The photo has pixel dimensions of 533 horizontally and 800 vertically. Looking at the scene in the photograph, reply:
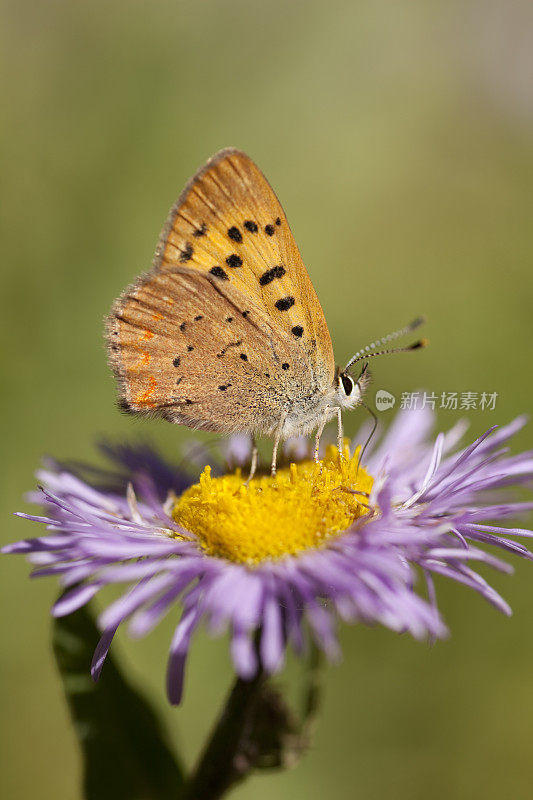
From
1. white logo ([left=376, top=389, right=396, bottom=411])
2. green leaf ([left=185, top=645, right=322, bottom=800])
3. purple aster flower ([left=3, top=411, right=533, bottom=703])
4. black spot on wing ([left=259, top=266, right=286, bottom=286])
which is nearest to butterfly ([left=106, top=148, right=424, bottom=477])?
black spot on wing ([left=259, top=266, right=286, bottom=286])

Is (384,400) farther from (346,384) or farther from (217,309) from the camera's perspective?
(217,309)

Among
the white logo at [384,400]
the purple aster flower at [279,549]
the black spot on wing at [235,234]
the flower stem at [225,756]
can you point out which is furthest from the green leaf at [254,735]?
the white logo at [384,400]

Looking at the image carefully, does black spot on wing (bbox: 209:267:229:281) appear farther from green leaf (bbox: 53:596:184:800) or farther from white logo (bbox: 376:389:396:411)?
white logo (bbox: 376:389:396:411)

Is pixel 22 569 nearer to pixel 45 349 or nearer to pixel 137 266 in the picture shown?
pixel 45 349

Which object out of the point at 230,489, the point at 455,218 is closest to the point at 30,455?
the point at 230,489

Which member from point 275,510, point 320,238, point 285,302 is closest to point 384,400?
point 320,238

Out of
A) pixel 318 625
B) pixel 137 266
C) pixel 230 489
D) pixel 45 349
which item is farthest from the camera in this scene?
pixel 137 266

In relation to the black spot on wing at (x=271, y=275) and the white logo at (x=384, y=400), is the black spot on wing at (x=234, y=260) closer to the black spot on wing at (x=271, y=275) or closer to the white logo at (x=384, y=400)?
the black spot on wing at (x=271, y=275)
